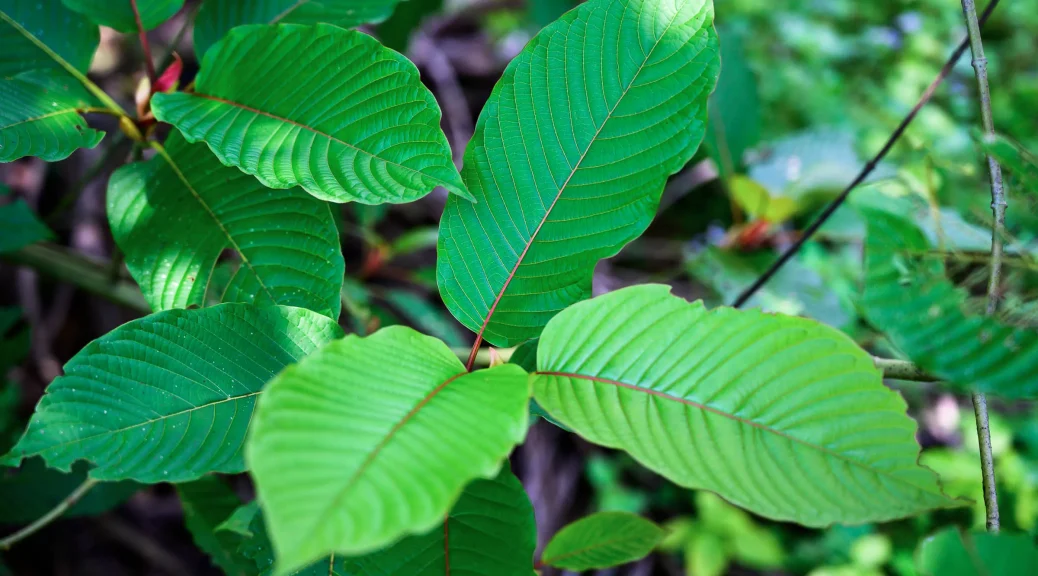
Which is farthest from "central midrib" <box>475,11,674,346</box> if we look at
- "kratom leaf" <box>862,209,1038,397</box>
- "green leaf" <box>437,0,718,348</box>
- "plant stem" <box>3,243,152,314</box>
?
"plant stem" <box>3,243,152,314</box>

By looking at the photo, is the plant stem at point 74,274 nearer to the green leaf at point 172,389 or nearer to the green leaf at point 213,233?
the green leaf at point 213,233

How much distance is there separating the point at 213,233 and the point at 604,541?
0.69 meters

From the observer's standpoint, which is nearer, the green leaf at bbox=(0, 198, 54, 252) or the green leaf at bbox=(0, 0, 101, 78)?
the green leaf at bbox=(0, 0, 101, 78)

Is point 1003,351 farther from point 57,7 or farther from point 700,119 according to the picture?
point 57,7

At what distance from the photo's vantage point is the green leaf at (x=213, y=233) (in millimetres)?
786

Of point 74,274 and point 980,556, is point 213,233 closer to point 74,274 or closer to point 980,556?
point 74,274

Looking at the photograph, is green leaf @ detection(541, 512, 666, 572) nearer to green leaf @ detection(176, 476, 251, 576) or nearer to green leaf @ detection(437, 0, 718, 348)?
green leaf @ detection(437, 0, 718, 348)

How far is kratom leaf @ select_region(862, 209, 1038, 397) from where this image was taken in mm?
549

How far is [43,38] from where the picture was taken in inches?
34.0

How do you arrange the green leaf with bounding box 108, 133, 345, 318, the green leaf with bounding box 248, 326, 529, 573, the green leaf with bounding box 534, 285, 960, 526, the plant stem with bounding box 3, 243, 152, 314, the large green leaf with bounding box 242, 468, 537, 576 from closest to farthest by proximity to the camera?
1. the green leaf with bounding box 248, 326, 529, 573
2. the green leaf with bounding box 534, 285, 960, 526
3. the large green leaf with bounding box 242, 468, 537, 576
4. the green leaf with bounding box 108, 133, 345, 318
5. the plant stem with bounding box 3, 243, 152, 314

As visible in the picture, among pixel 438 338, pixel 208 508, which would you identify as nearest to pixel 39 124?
pixel 438 338

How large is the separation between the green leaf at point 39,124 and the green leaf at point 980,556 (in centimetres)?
90

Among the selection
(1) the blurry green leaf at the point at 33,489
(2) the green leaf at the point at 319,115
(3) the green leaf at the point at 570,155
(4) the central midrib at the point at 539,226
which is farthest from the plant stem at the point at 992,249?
(1) the blurry green leaf at the point at 33,489

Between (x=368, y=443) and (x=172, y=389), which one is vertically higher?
(x=368, y=443)
